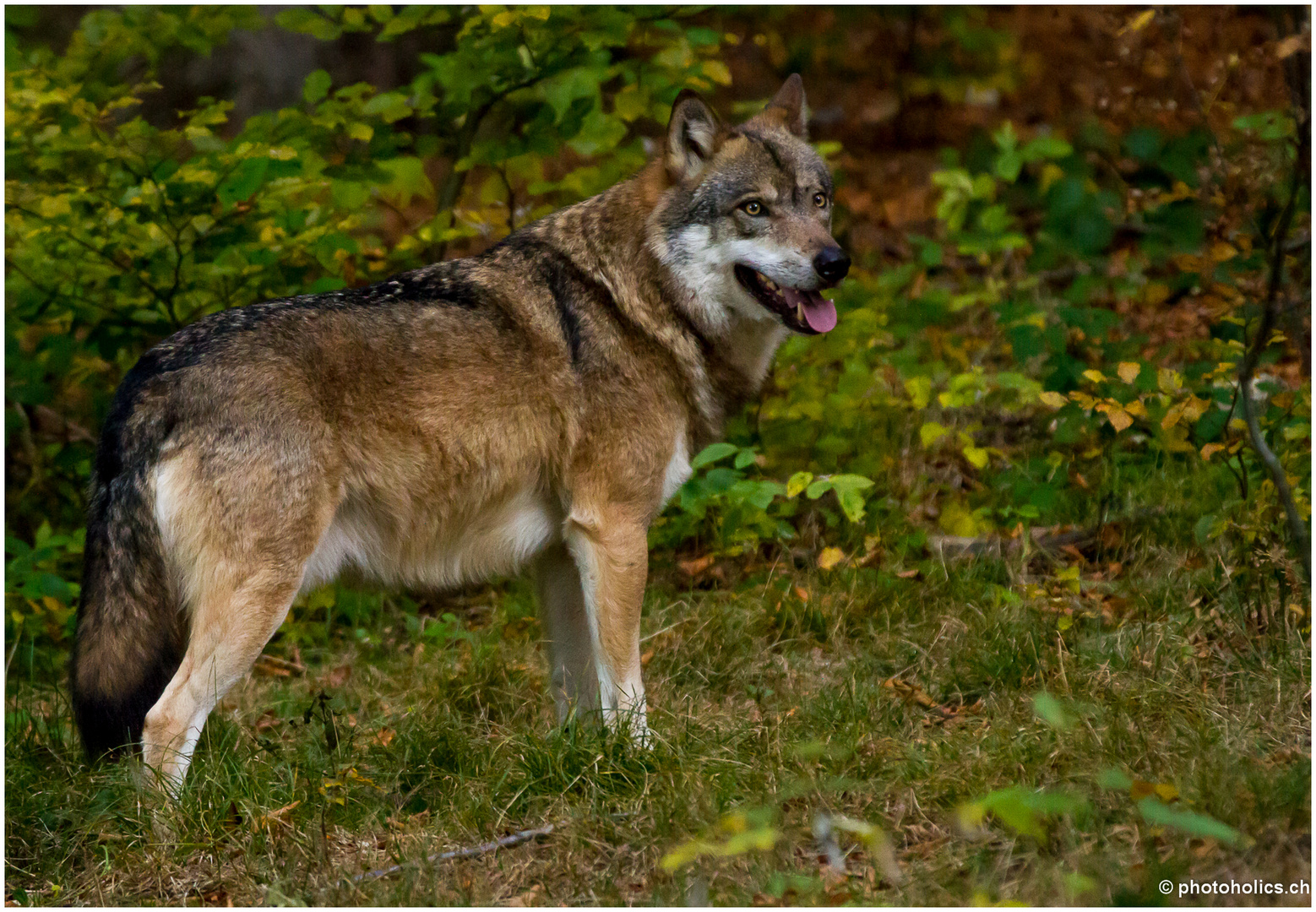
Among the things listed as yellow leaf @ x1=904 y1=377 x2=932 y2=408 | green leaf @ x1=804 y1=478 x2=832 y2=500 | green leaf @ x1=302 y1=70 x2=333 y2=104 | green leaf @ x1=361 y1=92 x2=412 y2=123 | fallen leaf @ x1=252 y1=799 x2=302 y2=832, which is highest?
green leaf @ x1=302 y1=70 x2=333 y2=104

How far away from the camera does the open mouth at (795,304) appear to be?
4531 millimetres

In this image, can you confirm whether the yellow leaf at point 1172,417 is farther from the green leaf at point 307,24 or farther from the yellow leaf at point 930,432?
the green leaf at point 307,24

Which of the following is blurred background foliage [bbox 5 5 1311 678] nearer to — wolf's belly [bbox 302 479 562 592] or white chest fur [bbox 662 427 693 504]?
white chest fur [bbox 662 427 693 504]

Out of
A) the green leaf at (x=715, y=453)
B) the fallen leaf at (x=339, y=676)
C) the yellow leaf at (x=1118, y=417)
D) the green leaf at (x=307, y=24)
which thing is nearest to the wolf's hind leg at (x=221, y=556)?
the fallen leaf at (x=339, y=676)

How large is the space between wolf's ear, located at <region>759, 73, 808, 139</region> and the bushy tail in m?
2.74

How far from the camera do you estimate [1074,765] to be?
3.72m

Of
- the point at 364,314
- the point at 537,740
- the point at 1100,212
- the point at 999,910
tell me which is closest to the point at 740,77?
the point at 1100,212

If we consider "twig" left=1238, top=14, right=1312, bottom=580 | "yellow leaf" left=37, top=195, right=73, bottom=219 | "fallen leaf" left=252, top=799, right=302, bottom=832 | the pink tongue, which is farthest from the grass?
"yellow leaf" left=37, top=195, right=73, bottom=219

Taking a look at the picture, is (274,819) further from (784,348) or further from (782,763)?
(784,348)

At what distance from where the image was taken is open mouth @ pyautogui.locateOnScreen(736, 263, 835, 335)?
4.53 m

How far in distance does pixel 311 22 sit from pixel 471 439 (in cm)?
276

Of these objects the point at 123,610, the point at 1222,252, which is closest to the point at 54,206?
the point at 123,610

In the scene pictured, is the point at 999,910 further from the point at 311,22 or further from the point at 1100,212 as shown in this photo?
the point at 1100,212

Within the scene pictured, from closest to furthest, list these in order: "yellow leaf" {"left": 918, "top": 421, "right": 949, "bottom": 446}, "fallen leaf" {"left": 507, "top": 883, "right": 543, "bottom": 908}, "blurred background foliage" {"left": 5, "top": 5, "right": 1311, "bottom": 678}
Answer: "fallen leaf" {"left": 507, "top": 883, "right": 543, "bottom": 908}
"blurred background foliage" {"left": 5, "top": 5, "right": 1311, "bottom": 678}
"yellow leaf" {"left": 918, "top": 421, "right": 949, "bottom": 446}
